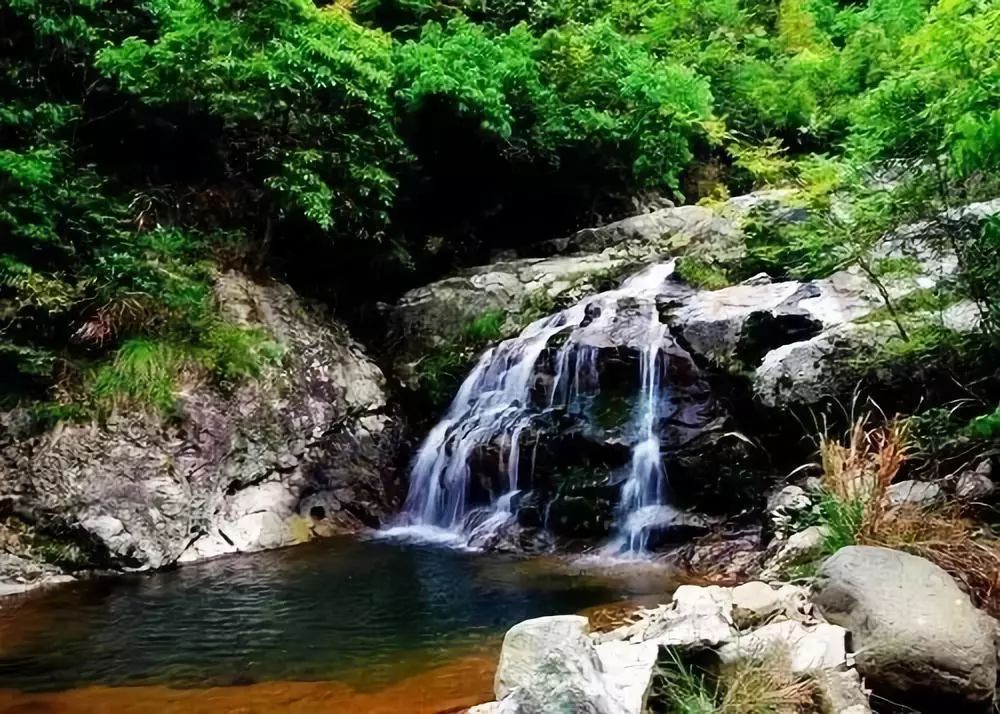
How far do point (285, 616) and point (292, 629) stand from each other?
1.00 feet

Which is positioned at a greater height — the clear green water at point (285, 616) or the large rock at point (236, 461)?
the large rock at point (236, 461)

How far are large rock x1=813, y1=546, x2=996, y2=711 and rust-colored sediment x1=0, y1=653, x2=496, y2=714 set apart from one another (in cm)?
183

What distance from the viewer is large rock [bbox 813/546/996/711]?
3.62 m

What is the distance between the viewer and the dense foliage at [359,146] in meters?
5.69

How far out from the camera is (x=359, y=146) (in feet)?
31.0

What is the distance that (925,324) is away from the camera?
6.27m

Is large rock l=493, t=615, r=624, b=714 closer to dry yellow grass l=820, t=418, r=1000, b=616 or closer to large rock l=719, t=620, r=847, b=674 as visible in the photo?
large rock l=719, t=620, r=847, b=674

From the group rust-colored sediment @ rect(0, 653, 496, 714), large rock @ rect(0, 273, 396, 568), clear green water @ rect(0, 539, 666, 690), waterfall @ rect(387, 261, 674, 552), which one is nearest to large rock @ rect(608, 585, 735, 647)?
rust-colored sediment @ rect(0, 653, 496, 714)

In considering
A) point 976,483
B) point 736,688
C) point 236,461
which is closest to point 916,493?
point 976,483

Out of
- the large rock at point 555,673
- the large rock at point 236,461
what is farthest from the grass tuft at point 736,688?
the large rock at point 236,461

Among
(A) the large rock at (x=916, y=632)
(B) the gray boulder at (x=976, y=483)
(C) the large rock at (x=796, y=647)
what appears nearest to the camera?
(A) the large rock at (x=916, y=632)

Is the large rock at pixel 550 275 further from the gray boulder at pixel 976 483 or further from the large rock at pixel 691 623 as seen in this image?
the large rock at pixel 691 623

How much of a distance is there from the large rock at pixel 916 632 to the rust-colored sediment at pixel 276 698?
6.02ft

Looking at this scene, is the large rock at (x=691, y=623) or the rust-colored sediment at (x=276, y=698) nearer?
the large rock at (x=691, y=623)
